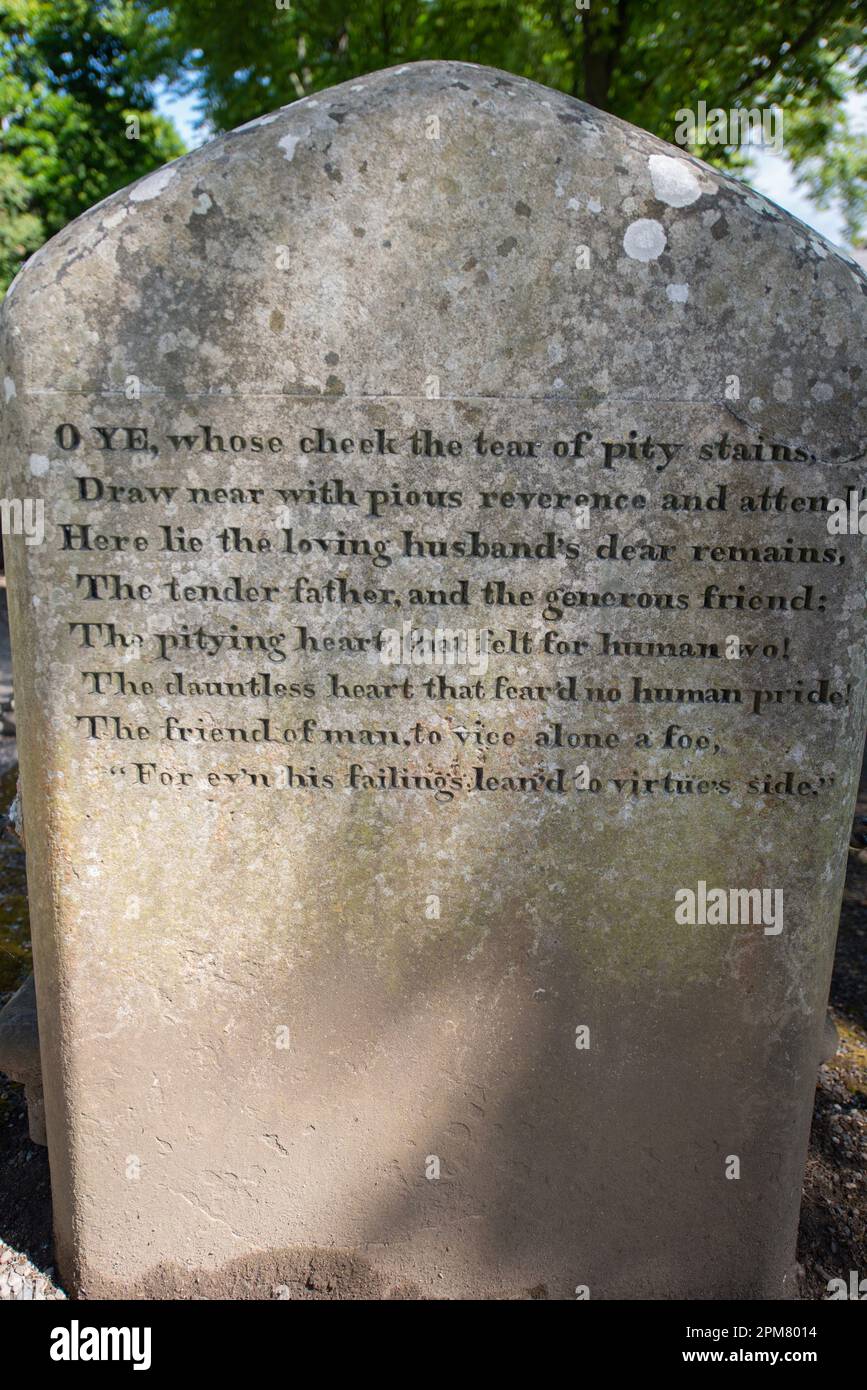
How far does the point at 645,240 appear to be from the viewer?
1.82 m

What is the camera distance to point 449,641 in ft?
6.53

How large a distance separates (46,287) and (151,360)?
251 mm

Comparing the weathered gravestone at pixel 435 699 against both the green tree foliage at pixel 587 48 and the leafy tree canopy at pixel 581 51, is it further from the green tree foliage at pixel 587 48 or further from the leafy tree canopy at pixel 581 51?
the green tree foliage at pixel 587 48

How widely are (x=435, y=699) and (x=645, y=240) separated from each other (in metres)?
1.08

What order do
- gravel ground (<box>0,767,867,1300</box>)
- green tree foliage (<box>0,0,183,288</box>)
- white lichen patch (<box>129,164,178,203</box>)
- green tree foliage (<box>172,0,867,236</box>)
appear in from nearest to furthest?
white lichen patch (<box>129,164,178,203</box>) < gravel ground (<box>0,767,867,1300</box>) < green tree foliage (<box>172,0,867,236</box>) < green tree foliage (<box>0,0,183,288</box>)

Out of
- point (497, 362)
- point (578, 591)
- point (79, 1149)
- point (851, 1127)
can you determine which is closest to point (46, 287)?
point (497, 362)

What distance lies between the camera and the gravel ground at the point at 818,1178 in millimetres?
2402

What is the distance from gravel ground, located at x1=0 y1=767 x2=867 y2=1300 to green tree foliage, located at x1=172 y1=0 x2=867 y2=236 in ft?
22.4

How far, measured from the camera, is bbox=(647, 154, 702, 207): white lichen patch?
1808 mm

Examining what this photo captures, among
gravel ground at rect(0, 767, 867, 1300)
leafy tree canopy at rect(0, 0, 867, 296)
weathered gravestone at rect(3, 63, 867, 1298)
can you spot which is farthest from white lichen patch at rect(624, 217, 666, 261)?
leafy tree canopy at rect(0, 0, 867, 296)

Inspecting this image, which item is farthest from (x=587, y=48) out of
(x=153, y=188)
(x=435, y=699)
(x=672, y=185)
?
(x=435, y=699)

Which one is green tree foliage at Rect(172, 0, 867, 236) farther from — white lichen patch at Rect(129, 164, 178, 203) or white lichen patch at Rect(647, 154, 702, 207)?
white lichen patch at Rect(129, 164, 178, 203)

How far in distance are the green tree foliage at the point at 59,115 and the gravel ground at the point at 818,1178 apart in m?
16.3

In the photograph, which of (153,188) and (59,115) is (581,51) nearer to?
(153,188)
